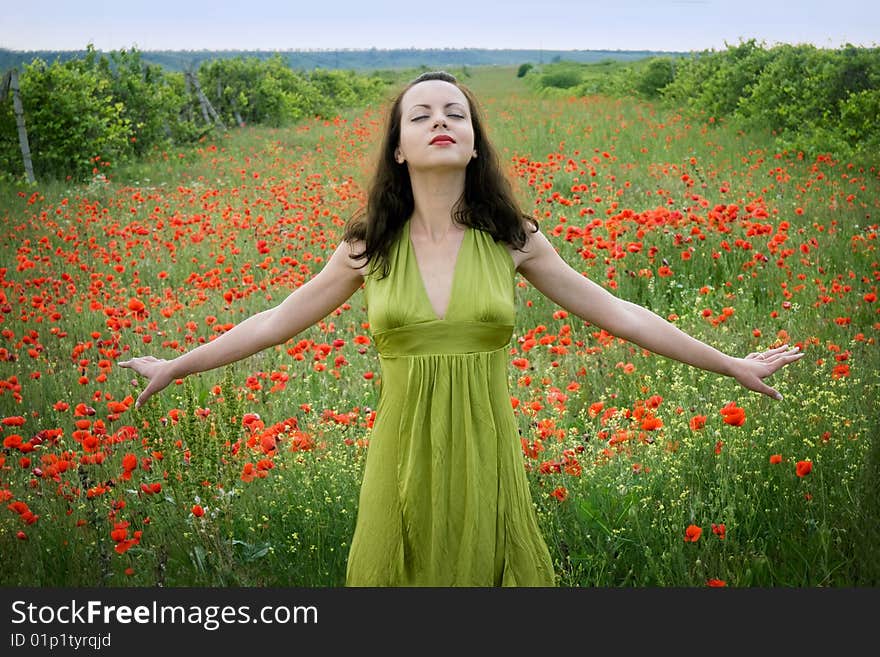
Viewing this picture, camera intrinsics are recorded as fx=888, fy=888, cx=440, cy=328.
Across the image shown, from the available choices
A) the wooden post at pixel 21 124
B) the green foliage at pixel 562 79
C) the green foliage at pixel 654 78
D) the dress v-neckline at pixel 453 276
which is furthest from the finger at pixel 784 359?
the green foliage at pixel 562 79

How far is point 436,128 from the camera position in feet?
7.25

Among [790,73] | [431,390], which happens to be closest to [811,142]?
[790,73]

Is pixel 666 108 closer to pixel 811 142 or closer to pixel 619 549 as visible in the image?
pixel 811 142

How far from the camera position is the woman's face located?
219 centimetres

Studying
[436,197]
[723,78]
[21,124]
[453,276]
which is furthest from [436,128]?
[723,78]

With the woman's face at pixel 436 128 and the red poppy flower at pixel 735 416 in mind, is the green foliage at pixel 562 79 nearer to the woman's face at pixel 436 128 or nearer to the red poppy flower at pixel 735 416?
the red poppy flower at pixel 735 416

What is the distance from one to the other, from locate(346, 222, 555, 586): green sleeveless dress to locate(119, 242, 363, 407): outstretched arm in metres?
0.12

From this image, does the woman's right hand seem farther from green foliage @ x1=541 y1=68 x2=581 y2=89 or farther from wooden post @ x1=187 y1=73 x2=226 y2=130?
green foliage @ x1=541 y1=68 x2=581 y2=89

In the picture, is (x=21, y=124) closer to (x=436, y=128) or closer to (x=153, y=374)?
(x=153, y=374)

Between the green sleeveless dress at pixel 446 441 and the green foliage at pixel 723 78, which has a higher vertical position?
the green foliage at pixel 723 78

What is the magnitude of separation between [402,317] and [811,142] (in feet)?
29.8

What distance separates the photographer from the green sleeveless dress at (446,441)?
2.18 meters

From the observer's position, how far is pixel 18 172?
11.0 meters

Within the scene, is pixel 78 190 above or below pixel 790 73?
below
